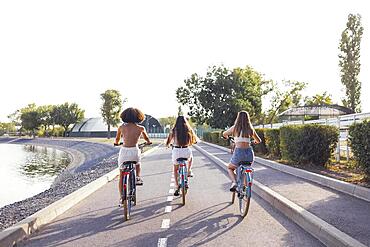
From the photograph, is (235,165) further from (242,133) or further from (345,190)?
(345,190)

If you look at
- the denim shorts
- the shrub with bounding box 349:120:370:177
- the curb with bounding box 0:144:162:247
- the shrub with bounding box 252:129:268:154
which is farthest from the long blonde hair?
the shrub with bounding box 252:129:268:154

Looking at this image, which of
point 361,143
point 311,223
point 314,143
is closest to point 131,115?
point 311,223

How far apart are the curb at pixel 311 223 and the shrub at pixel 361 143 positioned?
2.15 meters

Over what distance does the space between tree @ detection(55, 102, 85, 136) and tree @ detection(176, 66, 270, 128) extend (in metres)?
76.5

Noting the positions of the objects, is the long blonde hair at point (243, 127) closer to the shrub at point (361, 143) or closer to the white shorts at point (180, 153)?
the white shorts at point (180, 153)

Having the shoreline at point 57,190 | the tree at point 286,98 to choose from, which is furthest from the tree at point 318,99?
the shoreline at point 57,190

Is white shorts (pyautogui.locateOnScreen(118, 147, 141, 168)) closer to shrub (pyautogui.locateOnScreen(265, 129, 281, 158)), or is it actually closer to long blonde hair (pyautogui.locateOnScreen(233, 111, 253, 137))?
long blonde hair (pyautogui.locateOnScreen(233, 111, 253, 137))

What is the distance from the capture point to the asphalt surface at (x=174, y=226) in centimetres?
538

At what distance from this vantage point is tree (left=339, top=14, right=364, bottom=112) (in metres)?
45.8

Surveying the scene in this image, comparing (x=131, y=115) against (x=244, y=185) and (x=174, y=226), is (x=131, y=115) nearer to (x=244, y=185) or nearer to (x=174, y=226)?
(x=174, y=226)

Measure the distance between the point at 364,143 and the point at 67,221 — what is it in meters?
6.32

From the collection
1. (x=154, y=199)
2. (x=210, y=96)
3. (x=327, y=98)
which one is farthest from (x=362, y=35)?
(x=154, y=199)

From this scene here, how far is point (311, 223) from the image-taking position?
5.72m

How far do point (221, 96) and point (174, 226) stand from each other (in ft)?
109
